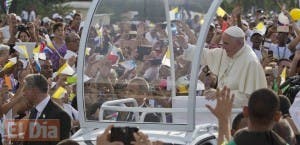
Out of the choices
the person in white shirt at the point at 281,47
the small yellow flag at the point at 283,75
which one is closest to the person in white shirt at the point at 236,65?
the small yellow flag at the point at 283,75

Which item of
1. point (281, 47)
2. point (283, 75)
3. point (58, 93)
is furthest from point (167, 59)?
point (281, 47)

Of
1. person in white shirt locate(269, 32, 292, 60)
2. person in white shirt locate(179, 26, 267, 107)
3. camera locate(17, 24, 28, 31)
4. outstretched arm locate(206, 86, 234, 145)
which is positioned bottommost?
person in white shirt locate(269, 32, 292, 60)

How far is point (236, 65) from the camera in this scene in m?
9.85

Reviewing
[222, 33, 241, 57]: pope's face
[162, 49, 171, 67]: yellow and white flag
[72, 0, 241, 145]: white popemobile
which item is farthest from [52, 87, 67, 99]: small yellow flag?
[222, 33, 241, 57]: pope's face

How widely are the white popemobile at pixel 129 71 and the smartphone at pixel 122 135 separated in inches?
111

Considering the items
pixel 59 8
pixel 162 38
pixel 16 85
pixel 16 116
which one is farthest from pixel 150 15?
pixel 59 8

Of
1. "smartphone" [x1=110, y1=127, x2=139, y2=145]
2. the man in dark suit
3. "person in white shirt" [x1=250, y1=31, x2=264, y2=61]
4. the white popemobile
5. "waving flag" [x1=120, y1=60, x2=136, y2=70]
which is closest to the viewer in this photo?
"smartphone" [x1=110, y1=127, x2=139, y2=145]

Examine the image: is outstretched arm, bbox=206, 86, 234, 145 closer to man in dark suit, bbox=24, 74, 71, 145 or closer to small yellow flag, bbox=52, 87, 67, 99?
man in dark suit, bbox=24, 74, 71, 145

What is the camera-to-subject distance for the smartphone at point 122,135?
6.03m

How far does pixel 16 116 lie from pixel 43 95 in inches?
63.2

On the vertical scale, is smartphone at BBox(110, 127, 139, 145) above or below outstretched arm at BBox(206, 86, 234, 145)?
below

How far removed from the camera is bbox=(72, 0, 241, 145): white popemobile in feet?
30.1

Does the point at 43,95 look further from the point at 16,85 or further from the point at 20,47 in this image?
the point at 20,47

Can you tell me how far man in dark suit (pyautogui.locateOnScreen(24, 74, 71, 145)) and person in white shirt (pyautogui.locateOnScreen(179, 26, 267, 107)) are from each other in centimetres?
153
